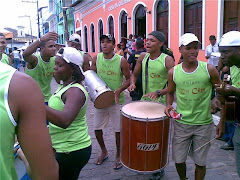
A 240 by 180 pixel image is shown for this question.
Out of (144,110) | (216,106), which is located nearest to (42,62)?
(144,110)

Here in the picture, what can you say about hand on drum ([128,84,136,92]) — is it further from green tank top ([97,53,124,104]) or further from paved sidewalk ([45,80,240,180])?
paved sidewalk ([45,80,240,180])

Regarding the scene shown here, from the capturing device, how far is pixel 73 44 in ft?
17.5

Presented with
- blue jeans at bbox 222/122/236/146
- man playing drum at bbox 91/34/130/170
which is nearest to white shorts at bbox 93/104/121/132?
man playing drum at bbox 91/34/130/170

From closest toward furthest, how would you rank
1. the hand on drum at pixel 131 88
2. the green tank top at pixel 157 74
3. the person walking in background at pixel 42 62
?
the green tank top at pixel 157 74 < the hand on drum at pixel 131 88 < the person walking in background at pixel 42 62

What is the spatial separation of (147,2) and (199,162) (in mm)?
10000

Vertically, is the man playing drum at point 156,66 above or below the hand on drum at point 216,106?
above

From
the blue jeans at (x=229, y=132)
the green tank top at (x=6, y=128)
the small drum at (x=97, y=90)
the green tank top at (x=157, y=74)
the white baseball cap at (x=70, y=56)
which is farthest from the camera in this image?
the blue jeans at (x=229, y=132)

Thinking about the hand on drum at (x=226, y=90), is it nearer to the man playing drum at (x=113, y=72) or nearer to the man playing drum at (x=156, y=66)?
the man playing drum at (x=156, y=66)

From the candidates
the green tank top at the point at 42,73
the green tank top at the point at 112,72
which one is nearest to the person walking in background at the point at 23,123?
the green tank top at the point at 112,72

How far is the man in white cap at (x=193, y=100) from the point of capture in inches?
107

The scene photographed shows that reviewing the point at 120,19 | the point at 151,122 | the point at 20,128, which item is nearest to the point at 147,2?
the point at 120,19

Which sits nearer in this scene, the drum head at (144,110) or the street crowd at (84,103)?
the street crowd at (84,103)

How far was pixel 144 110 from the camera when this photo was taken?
2936 millimetres

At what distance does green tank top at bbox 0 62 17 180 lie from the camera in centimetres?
97
